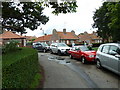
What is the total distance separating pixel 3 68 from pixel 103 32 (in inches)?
1277

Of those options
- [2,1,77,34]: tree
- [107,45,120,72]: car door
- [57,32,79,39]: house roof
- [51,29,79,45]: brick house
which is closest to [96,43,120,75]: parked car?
[107,45,120,72]: car door

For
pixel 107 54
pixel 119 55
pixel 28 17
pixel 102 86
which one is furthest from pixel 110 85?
pixel 28 17

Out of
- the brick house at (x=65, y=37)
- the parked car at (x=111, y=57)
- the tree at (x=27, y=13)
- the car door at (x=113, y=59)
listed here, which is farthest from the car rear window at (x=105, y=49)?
the brick house at (x=65, y=37)

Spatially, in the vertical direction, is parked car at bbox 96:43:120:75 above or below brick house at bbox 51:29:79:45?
below

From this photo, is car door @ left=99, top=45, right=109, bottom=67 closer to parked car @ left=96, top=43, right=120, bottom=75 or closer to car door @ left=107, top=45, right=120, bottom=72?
parked car @ left=96, top=43, right=120, bottom=75

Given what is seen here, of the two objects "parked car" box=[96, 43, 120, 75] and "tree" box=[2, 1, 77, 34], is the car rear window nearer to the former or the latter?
"parked car" box=[96, 43, 120, 75]

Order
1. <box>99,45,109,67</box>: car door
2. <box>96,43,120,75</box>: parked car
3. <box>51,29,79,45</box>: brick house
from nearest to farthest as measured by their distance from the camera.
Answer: <box>96,43,120,75</box>: parked car → <box>99,45,109,67</box>: car door → <box>51,29,79,45</box>: brick house

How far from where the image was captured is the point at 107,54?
6883mm

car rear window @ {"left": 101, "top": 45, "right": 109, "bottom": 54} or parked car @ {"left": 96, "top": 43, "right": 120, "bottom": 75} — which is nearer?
parked car @ {"left": 96, "top": 43, "right": 120, "bottom": 75}

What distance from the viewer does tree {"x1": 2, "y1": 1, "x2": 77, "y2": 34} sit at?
255 inches

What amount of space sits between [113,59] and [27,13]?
6260 mm

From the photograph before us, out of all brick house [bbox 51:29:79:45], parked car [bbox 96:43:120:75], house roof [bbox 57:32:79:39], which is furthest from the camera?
house roof [bbox 57:32:79:39]

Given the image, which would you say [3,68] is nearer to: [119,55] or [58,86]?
[58,86]

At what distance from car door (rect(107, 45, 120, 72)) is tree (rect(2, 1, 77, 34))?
2.81 metres
